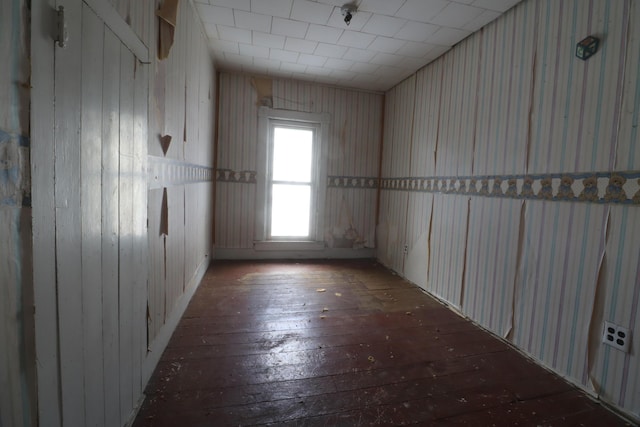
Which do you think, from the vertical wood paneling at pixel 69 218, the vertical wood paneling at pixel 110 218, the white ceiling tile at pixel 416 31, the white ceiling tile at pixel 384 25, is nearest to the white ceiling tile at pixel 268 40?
the white ceiling tile at pixel 384 25

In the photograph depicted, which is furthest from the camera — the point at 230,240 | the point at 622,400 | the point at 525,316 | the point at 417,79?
the point at 230,240

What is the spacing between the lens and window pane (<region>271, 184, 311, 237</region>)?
4633 millimetres

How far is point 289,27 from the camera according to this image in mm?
2932

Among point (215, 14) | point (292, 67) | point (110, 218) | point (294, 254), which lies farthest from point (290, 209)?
point (110, 218)

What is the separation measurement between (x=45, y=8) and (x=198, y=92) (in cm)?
234

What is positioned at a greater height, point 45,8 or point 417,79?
point 417,79

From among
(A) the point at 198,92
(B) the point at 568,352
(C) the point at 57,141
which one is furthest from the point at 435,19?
(C) the point at 57,141

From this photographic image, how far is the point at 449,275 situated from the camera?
10.2 feet

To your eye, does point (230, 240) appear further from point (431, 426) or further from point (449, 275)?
point (431, 426)

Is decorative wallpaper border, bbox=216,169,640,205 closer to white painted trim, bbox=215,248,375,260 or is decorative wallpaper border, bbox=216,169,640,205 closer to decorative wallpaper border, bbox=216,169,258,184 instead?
white painted trim, bbox=215,248,375,260

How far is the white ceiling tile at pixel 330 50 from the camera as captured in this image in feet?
10.7

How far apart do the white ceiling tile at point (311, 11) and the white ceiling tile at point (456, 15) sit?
94 cm

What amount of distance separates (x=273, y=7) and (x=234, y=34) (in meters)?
0.71

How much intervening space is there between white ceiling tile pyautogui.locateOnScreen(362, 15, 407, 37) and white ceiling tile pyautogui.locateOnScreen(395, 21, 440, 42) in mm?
57
